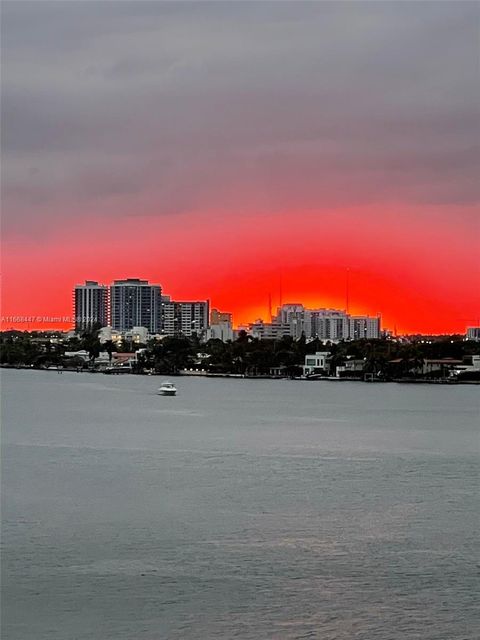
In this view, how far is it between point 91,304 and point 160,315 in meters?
6.84

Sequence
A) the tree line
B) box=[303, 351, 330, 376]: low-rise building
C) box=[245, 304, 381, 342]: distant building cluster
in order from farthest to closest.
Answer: box=[245, 304, 381, 342]: distant building cluster
box=[303, 351, 330, 376]: low-rise building
the tree line

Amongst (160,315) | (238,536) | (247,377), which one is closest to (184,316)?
(160,315)

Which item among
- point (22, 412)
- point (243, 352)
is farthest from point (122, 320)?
point (22, 412)

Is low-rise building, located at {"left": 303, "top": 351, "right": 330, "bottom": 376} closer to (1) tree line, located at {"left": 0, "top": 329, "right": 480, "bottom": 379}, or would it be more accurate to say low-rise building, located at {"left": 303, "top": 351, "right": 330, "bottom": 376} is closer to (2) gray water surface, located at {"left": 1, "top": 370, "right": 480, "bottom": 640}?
(1) tree line, located at {"left": 0, "top": 329, "right": 480, "bottom": 379}

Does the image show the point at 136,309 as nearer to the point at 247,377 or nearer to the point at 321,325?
the point at 321,325

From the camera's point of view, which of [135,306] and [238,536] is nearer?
[238,536]

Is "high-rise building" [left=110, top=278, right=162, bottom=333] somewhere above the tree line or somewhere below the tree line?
above

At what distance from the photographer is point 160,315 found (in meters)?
108

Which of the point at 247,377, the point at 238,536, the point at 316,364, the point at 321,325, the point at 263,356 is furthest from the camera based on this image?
the point at 321,325

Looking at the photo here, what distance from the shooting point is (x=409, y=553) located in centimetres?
945

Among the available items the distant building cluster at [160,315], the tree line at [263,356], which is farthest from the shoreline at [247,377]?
the distant building cluster at [160,315]

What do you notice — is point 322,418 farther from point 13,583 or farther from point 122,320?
point 122,320

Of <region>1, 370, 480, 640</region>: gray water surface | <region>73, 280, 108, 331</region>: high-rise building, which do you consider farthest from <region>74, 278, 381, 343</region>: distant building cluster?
<region>1, 370, 480, 640</region>: gray water surface

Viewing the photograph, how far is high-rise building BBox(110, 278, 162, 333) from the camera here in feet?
348
